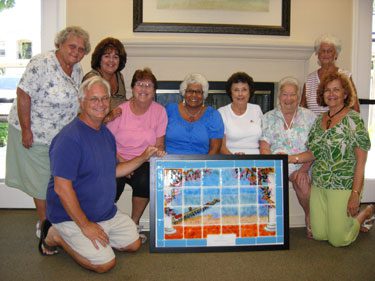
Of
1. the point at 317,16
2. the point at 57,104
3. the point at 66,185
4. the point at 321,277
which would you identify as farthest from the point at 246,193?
the point at 317,16

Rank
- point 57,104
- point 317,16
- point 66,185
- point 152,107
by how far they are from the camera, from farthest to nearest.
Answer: point 317,16 < point 152,107 < point 57,104 < point 66,185

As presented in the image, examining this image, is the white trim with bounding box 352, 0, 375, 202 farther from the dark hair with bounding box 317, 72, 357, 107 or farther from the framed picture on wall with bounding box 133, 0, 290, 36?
the dark hair with bounding box 317, 72, 357, 107

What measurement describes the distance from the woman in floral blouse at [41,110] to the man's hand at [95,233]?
0.69 m

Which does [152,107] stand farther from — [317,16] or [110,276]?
[317,16]

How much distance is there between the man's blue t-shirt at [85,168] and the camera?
203cm

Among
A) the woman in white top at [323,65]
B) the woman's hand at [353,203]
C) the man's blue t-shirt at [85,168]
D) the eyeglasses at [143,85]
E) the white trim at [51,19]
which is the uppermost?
the white trim at [51,19]

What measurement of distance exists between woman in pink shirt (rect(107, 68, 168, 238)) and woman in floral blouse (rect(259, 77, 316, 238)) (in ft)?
2.59

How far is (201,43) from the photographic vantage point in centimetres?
357

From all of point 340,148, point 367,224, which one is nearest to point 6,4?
point 340,148

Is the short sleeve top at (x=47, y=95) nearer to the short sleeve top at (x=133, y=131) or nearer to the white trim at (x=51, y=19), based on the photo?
the short sleeve top at (x=133, y=131)

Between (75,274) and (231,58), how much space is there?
2490 mm

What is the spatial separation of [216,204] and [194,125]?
0.62 metres

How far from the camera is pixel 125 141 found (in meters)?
2.65

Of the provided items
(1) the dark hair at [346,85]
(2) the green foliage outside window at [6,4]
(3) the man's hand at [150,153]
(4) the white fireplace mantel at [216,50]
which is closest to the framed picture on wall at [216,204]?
(3) the man's hand at [150,153]
